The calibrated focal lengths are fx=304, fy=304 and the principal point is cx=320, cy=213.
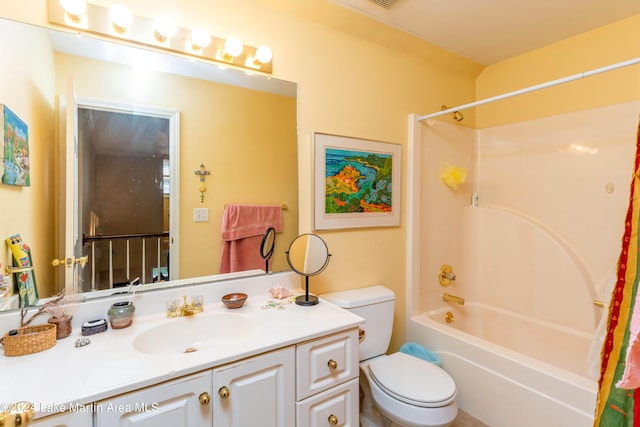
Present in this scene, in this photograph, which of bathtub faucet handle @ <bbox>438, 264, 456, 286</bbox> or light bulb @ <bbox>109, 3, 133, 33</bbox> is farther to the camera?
bathtub faucet handle @ <bbox>438, 264, 456, 286</bbox>

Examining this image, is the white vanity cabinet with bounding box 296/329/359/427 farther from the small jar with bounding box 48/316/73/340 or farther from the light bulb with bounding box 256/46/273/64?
the light bulb with bounding box 256/46/273/64

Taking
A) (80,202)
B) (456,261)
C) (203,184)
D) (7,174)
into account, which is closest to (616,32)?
(456,261)

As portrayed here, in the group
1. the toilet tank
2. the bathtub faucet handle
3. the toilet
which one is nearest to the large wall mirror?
the toilet tank

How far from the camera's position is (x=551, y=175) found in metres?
2.12

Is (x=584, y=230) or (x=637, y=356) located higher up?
(x=584, y=230)

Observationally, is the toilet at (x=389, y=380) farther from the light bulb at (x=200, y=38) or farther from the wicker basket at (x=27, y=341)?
the light bulb at (x=200, y=38)

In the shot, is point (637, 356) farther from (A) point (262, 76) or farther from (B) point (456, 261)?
(B) point (456, 261)

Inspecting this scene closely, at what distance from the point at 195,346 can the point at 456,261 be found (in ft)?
6.38

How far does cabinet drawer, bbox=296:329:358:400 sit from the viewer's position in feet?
3.69

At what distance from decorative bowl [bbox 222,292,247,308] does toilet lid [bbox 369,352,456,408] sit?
30.1 inches

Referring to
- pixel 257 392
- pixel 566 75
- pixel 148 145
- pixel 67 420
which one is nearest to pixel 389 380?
pixel 257 392

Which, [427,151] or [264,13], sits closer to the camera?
[264,13]

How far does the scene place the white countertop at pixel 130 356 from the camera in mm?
787

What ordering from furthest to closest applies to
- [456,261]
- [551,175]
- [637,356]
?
[456,261], [551,175], [637,356]
